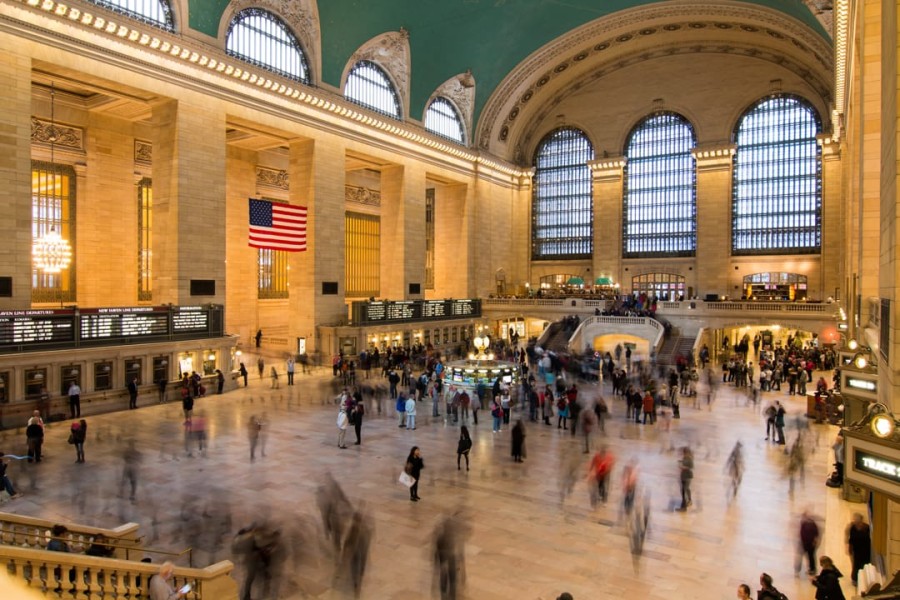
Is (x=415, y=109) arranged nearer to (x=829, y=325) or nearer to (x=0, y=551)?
(x=829, y=325)

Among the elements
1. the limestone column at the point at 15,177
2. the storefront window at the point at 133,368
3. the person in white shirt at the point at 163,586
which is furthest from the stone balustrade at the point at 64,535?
the limestone column at the point at 15,177

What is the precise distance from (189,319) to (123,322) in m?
2.20

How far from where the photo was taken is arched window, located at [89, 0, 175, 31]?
18.1m

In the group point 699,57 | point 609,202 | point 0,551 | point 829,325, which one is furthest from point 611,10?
point 0,551

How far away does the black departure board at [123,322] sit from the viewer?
16.4m

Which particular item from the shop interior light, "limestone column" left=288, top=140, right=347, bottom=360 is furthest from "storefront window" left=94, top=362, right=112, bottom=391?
the shop interior light

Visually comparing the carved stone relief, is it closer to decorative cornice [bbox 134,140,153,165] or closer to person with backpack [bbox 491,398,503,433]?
decorative cornice [bbox 134,140,153,165]

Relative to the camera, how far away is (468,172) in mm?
36344

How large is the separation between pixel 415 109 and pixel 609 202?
1477 centimetres

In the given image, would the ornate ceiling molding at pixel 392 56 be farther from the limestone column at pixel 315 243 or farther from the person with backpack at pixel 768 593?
the person with backpack at pixel 768 593

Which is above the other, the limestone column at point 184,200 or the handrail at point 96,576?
the limestone column at point 184,200

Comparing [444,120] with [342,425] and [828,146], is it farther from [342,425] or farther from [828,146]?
[342,425]

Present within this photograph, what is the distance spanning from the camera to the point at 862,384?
24.9ft

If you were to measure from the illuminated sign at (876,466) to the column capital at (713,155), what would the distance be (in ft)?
115
